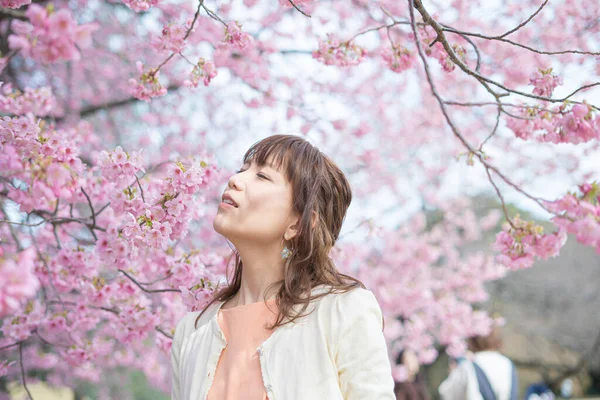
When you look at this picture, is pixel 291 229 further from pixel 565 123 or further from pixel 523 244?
pixel 565 123

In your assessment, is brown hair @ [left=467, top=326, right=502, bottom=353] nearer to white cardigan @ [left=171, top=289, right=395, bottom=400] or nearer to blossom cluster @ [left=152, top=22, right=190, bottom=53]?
white cardigan @ [left=171, top=289, right=395, bottom=400]

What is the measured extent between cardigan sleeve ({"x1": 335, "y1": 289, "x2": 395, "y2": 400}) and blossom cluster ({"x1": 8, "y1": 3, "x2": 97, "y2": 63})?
864 mm

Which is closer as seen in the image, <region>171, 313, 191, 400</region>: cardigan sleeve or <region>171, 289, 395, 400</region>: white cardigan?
<region>171, 289, 395, 400</region>: white cardigan

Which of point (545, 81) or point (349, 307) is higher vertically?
point (545, 81)

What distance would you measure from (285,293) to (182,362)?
40 centimetres

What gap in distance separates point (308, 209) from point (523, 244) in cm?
79

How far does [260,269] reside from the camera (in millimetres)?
1699

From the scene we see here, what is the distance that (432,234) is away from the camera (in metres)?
8.32

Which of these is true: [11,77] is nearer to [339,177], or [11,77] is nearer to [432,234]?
[339,177]

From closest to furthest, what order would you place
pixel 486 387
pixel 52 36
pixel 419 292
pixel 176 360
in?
1. pixel 52 36
2. pixel 176 360
3. pixel 486 387
4. pixel 419 292

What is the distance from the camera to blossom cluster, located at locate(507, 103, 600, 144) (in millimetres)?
1777

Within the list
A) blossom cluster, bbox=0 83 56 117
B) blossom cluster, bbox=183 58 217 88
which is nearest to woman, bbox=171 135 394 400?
blossom cluster, bbox=183 58 217 88

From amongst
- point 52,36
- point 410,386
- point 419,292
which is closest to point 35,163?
point 52,36

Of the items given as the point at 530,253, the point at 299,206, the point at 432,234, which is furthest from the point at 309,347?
the point at 432,234
